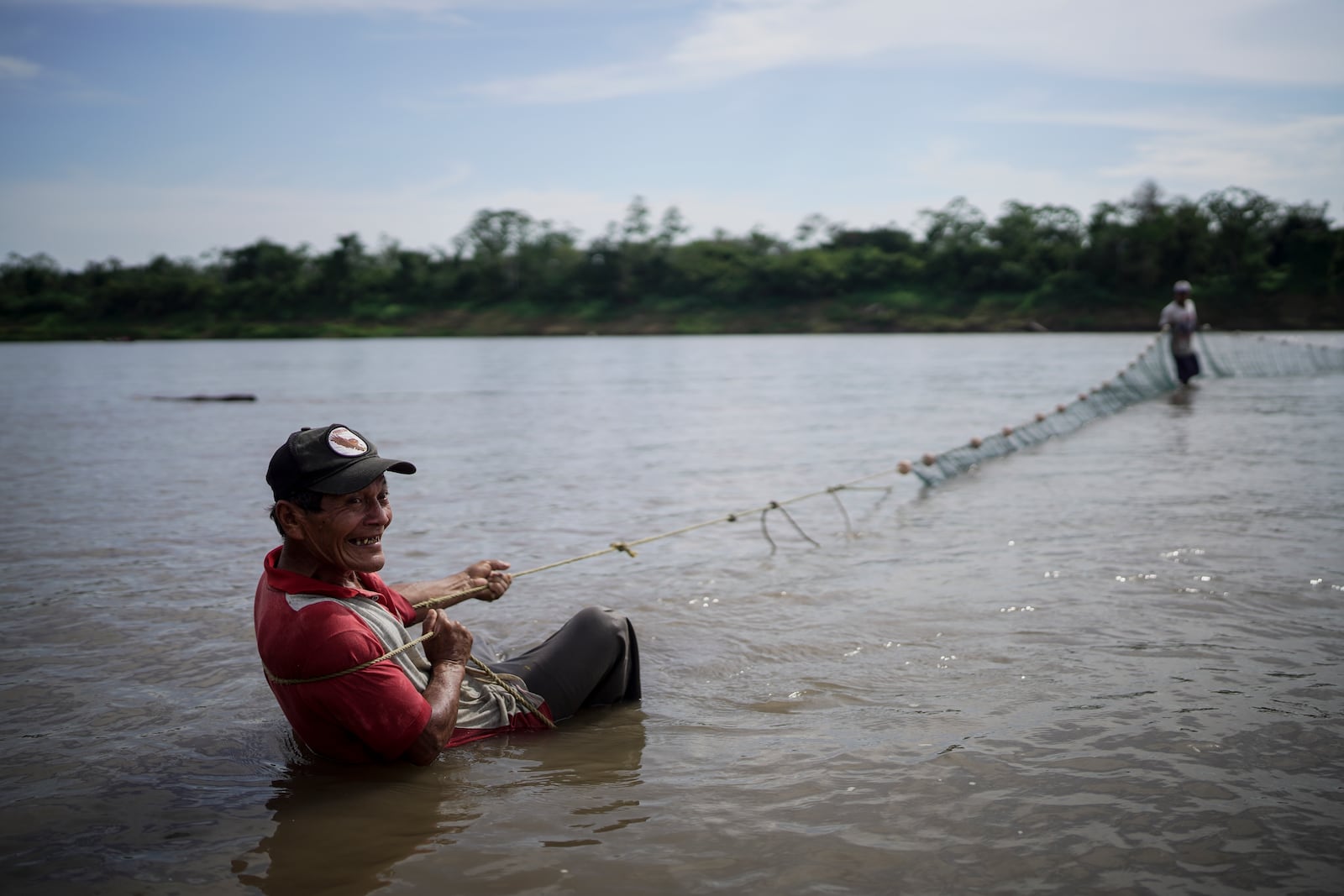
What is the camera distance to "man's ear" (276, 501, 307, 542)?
3.63 metres

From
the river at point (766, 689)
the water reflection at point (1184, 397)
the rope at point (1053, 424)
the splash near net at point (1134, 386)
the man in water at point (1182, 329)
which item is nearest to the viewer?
the river at point (766, 689)

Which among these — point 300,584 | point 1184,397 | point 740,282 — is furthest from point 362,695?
point 740,282

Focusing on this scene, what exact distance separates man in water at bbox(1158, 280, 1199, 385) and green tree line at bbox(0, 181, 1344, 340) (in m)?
46.6

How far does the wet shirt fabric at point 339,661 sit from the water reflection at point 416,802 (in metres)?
0.33

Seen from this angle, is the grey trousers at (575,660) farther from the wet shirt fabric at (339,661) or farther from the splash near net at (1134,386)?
the splash near net at (1134,386)

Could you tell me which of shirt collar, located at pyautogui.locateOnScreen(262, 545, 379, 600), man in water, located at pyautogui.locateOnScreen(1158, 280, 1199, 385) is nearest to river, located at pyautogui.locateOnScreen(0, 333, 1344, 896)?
shirt collar, located at pyautogui.locateOnScreen(262, 545, 379, 600)

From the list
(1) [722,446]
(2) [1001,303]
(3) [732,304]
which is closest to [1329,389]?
(1) [722,446]

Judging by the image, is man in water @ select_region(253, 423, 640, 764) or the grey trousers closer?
man in water @ select_region(253, 423, 640, 764)

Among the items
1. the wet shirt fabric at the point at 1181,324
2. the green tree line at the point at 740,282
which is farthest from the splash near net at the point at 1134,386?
the green tree line at the point at 740,282

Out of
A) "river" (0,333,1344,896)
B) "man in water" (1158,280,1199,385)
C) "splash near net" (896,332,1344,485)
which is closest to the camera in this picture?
"river" (0,333,1344,896)

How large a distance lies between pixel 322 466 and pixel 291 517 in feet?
0.73

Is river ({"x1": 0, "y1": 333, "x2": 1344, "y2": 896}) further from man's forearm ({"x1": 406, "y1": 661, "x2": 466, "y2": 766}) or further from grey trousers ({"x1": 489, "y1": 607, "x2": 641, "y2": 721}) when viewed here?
man's forearm ({"x1": 406, "y1": 661, "x2": 466, "y2": 766})

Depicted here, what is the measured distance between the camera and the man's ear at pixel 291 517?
11.9 feet

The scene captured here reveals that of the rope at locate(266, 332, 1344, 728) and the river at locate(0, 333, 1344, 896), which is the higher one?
the rope at locate(266, 332, 1344, 728)
